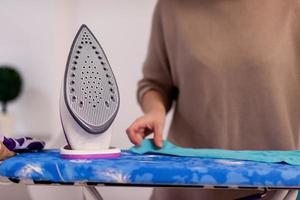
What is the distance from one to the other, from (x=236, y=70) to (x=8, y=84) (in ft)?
2.70

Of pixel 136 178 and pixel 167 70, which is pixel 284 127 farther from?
pixel 136 178

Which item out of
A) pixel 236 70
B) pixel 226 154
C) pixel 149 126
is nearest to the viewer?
pixel 226 154

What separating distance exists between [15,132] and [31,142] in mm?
854

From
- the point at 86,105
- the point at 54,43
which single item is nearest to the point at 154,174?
→ the point at 86,105

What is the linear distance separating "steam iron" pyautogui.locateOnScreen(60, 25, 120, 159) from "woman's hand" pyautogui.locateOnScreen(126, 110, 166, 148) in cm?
8

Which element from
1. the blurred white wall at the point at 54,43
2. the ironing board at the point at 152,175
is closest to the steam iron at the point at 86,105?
the ironing board at the point at 152,175

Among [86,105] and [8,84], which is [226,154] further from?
[8,84]

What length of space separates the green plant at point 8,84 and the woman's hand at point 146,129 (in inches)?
31.4

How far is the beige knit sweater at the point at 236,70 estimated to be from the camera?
791 millimetres

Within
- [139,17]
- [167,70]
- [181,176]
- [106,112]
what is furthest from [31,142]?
[139,17]

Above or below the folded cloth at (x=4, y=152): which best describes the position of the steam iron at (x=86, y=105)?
above

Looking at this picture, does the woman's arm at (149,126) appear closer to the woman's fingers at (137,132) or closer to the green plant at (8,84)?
the woman's fingers at (137,132)

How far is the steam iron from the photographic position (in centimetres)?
56

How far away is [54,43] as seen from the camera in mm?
1431
